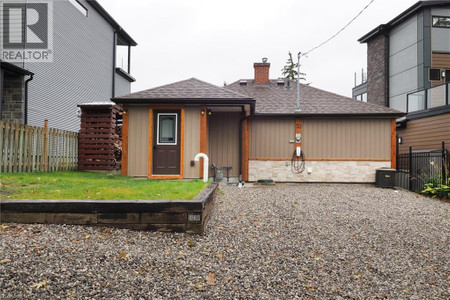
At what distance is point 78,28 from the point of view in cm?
1545

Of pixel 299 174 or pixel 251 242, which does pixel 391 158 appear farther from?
pixel 251 242

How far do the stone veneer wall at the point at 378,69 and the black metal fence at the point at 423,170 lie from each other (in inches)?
378

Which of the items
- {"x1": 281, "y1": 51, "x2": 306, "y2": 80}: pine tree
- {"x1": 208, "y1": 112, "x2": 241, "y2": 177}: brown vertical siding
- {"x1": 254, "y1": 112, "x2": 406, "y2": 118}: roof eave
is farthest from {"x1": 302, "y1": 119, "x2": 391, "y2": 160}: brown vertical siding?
{"x1": 281, "y1": 51, "x2": 306, "y2": 80}: pine tree

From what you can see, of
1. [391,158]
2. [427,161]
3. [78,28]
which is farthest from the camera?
[78,28]

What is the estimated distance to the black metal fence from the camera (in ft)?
30.6

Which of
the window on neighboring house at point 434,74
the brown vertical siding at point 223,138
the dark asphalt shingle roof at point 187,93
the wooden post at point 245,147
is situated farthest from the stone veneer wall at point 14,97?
the window on neighboring house at point 434,74

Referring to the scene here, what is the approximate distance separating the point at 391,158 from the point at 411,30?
32.7 ft

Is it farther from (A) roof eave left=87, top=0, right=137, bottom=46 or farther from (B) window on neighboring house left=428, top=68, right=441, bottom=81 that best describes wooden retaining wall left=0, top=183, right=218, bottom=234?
(B) window on neighboring house left=428, top=68, right=441, bottom=81

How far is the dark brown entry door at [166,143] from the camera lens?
9.70m

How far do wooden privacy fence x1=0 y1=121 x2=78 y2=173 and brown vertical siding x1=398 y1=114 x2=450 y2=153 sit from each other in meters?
13.3

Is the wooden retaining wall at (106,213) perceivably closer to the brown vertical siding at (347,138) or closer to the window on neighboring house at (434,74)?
the brown vertical siding at (347,138)

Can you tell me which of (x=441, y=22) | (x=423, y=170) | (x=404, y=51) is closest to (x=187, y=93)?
(x=423, y=170)

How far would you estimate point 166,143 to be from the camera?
9727mm

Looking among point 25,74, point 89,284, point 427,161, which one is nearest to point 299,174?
point 427,161
